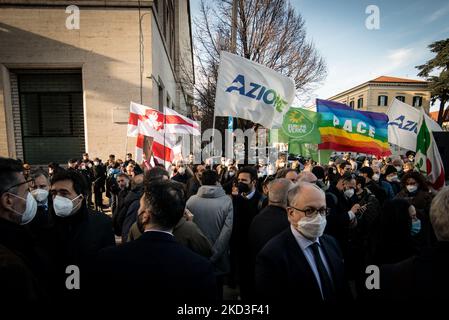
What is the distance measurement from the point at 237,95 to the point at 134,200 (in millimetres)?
2405

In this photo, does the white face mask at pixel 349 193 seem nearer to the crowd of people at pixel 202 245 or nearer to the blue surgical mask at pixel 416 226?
the crowd of people at pixel 202 245

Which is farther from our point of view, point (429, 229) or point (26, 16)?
point (26, 16)

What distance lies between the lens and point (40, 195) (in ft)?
10.0

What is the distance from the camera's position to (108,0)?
11.0 m

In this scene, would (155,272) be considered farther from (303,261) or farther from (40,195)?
(40,195)

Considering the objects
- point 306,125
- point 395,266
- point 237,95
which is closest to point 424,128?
point 306,125

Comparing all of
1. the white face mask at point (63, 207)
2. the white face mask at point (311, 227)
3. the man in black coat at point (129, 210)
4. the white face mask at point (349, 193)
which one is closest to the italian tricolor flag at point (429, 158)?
the white face mask at point (349, 193)

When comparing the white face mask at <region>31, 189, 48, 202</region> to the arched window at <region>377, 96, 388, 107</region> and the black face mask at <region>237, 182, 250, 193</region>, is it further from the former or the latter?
the arched window at <region>377, 96, 388, 107</region>

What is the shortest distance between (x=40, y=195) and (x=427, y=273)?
3570mm

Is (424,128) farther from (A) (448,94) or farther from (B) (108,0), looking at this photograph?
(A) (448,94)

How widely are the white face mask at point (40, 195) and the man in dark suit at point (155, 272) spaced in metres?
2.17

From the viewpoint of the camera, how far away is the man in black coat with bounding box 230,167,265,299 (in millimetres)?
3750

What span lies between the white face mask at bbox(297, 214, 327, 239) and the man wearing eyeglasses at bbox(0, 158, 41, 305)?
157 cm

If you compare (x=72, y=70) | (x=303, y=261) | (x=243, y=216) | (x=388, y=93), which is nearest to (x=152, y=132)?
(x=243, y=216)
